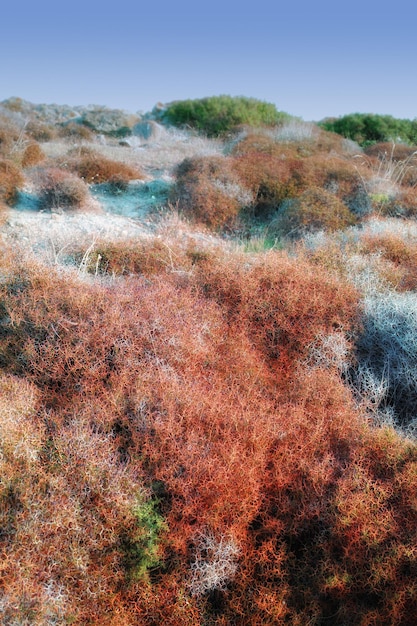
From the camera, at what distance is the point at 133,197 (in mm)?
9227

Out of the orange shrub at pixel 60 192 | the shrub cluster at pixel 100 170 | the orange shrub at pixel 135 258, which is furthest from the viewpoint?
the shrub cluster at pixel 100 170

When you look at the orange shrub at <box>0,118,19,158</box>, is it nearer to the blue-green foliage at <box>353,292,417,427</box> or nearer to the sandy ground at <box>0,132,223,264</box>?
the sandy ground at <box>0,132,223,264</box>

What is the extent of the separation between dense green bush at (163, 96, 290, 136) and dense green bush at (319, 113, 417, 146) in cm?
238

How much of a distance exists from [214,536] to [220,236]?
238 inches

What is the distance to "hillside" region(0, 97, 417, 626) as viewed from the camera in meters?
2.30

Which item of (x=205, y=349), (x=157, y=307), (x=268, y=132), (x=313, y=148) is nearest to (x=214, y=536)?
(x=205, y=349)

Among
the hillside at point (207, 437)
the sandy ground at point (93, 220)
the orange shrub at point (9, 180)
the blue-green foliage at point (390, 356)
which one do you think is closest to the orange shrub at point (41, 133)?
the sandy ground at point (93, 220)

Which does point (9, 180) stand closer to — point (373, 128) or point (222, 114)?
point (222, 114)

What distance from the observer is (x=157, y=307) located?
362 cm

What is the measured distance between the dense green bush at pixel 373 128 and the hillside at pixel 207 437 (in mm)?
14347

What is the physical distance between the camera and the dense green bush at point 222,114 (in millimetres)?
17688

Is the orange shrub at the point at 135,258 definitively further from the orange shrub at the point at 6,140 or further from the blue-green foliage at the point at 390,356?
the orange shrub at the point at 6,140

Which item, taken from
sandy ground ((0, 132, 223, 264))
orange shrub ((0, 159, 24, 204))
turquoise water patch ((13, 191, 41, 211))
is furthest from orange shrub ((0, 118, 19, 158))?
turquoise water patch ((13, 191, 41, 211))

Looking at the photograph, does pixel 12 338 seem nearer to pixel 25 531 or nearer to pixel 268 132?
pixel 25 531
